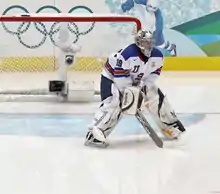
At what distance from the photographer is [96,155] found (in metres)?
3.40

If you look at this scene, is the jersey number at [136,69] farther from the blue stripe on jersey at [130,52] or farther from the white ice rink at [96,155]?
the white ice rink at [96,155]

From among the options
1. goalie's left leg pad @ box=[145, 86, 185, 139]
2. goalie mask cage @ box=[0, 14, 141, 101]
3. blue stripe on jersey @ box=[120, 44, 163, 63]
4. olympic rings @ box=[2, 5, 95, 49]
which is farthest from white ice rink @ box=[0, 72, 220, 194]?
olympic rings @ box=[2, 5, 95, 49]

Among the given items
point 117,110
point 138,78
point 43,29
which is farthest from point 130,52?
point 43,29

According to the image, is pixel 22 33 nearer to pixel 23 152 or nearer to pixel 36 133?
pixel 36 133

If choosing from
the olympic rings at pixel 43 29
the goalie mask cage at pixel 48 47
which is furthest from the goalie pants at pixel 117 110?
the olympic rings at pixel 43 29

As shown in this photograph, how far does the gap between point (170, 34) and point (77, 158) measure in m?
2.40

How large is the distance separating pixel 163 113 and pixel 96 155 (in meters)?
0.47

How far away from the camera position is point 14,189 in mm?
2916

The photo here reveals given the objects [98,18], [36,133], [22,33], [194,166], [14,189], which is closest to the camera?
[14,189]

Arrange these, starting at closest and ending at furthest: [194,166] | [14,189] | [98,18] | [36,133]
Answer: [14,189] → [194,166] → [36,133] → [98,18]

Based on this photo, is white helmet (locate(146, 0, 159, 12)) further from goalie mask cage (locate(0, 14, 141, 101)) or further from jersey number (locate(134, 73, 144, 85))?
jersey number (locate(134, 73, 144, 85))

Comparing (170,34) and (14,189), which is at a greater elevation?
(170,34)

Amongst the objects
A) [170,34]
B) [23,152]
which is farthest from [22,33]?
[23,152]

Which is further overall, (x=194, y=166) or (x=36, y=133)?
(x=36, y=133)
